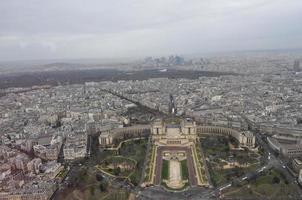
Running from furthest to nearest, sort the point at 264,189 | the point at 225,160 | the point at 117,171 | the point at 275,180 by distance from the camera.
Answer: the point at 225,160
the point at 117,171
the point at 275,180
the point at 264,189

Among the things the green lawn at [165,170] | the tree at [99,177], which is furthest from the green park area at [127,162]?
the green lawn at [165,170]

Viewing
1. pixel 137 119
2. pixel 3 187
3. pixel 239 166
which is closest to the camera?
pixel 3 187

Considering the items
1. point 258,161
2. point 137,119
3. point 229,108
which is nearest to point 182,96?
point 229,108

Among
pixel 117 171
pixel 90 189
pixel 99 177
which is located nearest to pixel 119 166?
pixel 117 171

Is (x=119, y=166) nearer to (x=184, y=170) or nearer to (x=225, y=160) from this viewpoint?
(x=184, y=170)

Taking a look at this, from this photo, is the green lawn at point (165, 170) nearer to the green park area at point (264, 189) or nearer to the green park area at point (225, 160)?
the green park area at point (225, 160)

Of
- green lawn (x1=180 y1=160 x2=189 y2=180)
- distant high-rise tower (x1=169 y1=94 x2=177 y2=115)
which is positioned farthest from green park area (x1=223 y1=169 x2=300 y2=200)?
distant high-rise tower (x1=169 y1=94 x2=177 y2=115)

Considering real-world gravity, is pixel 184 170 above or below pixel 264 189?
below

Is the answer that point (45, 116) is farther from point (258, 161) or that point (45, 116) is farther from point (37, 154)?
point (258, 161)
